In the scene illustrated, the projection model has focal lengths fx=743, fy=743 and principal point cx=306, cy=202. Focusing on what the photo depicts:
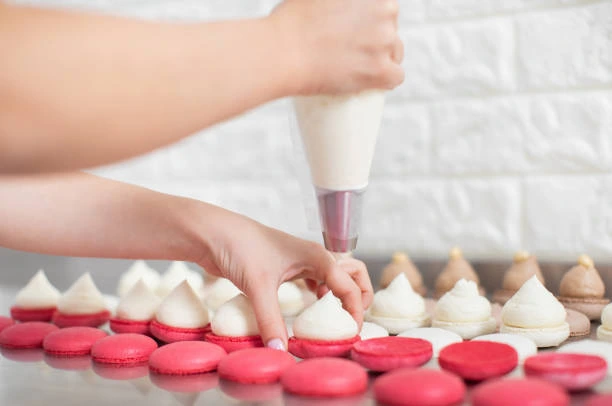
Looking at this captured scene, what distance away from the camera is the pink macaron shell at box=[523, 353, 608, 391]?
701 mm

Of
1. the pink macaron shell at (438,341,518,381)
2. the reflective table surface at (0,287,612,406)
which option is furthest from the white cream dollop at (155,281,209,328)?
the pink macaron shell at (438,341,518,381)

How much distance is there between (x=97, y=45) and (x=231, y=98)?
122 mm

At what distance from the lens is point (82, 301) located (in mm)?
1147

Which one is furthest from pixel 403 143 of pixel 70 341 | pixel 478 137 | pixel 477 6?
pixel 70 341

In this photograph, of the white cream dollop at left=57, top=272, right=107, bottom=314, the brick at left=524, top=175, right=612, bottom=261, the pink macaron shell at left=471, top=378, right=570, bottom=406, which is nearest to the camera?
the pink macaron shell at left=471, top=378, right=570, bottom=406

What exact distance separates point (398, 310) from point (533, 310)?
191 millimetres

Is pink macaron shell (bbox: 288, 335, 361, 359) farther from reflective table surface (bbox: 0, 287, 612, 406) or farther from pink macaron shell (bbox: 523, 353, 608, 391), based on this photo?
pink macaron shell (bbox: 523, 353, 608, 391)

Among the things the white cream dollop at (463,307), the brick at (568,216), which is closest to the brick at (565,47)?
the brick at (568,216)

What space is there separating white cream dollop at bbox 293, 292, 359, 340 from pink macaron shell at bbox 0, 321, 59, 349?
0.37 meters

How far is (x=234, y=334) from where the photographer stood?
93 cm

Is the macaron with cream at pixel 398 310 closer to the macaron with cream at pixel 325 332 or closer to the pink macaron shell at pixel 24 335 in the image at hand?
the macaron with cream at pixel 325 332

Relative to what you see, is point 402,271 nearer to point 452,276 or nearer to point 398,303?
point 452,276

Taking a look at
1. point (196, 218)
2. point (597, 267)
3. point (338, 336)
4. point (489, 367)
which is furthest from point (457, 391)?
point (597, 267)

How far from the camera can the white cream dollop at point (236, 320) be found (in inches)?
36.7
